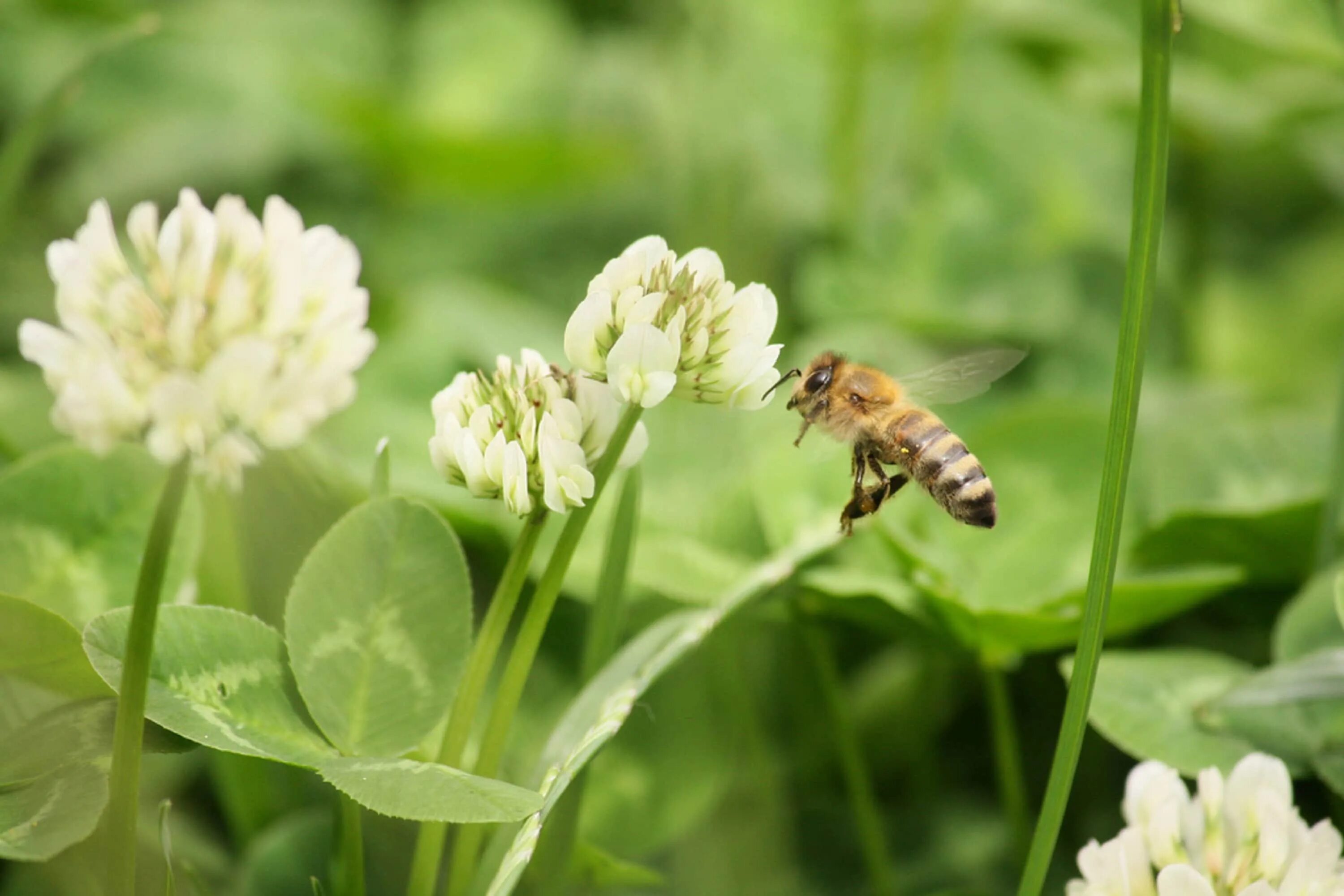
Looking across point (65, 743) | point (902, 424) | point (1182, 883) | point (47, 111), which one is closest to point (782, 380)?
point (902, 424)

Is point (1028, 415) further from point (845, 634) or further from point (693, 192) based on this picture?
point (693, 192)

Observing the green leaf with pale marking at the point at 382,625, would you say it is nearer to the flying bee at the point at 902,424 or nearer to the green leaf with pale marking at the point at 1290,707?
the flying bee at the point at 902,424

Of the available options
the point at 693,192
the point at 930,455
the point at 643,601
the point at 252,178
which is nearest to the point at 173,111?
the point at 252,178

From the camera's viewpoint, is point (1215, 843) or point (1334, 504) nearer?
point (1215, 843)

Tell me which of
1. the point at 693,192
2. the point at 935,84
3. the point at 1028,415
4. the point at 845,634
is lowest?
the point at 845,634

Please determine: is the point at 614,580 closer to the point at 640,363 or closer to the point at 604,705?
the point at 604,705

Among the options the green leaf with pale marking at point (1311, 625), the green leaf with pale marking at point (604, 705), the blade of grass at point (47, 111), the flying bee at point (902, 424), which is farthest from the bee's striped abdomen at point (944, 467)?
the blade of grass at point (47, 111)
